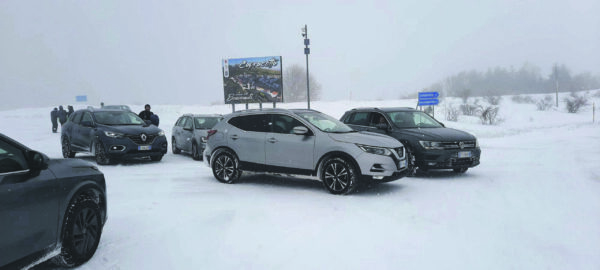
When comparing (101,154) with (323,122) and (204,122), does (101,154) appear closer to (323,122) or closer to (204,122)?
(204,122)

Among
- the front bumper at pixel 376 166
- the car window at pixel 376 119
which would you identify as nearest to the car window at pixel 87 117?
the car window at pixel 376 119

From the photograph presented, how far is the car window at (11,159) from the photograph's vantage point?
334 cm

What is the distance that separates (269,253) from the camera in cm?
467

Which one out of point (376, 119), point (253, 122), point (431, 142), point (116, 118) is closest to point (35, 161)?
point (253, 122)

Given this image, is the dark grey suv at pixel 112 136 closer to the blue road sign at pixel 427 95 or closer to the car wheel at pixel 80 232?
the car wheel at pixel 80 232

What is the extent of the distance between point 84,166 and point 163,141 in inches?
336

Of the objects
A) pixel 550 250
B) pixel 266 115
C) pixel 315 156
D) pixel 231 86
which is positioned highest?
pixel 231 86

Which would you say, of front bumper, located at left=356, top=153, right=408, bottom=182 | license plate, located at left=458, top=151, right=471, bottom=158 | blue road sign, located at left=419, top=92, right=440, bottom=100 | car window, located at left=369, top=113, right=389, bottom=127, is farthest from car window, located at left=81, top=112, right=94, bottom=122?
blue road sign, located at left=419, top=92, right=440, bottom=100

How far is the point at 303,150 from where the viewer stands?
821cm

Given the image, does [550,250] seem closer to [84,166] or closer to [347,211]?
[347,211]

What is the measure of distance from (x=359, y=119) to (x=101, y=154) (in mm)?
7480

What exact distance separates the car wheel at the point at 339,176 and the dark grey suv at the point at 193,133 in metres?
6.61

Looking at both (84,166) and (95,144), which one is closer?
(84,166)

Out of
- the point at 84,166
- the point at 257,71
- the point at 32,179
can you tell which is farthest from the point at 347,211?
the point at 257,71
